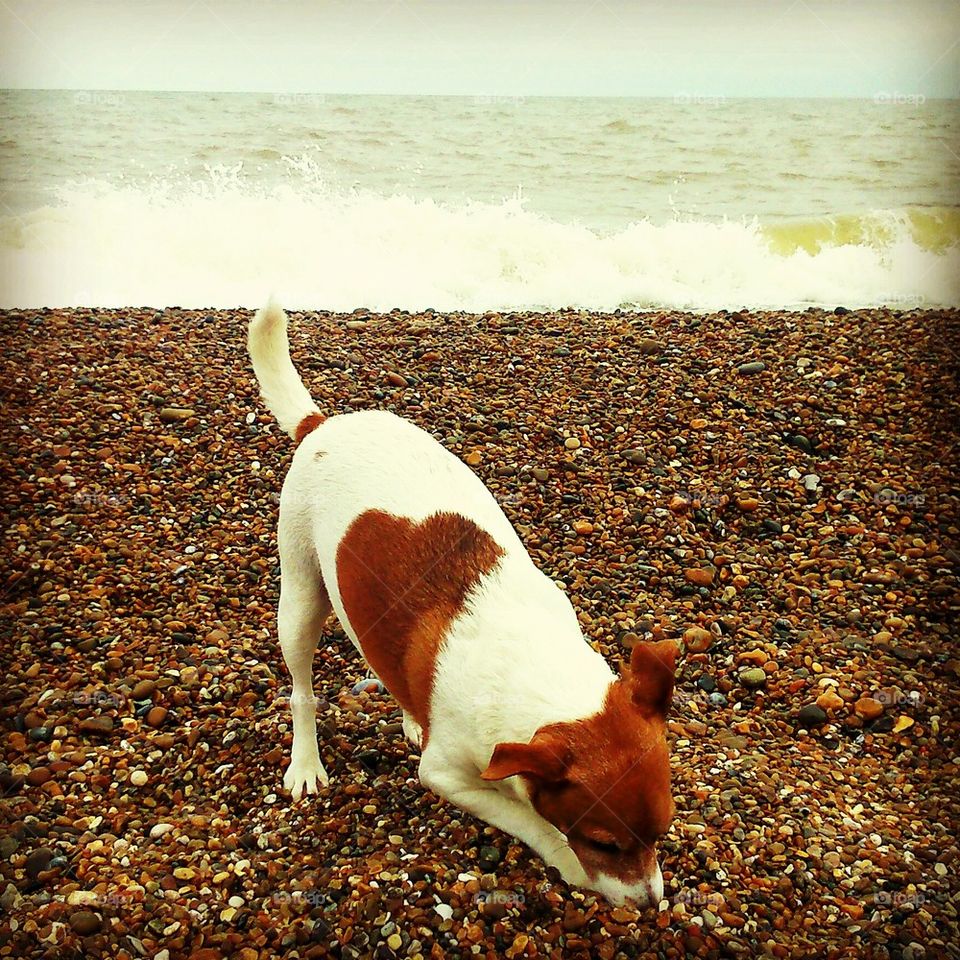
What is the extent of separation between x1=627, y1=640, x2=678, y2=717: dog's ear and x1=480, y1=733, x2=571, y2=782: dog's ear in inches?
12.7

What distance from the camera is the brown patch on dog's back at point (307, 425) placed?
3.36 meters

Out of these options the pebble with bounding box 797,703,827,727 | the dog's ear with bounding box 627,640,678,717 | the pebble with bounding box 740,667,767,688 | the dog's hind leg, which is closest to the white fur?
the dog's hind leg

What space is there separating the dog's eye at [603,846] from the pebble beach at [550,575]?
0.42 m

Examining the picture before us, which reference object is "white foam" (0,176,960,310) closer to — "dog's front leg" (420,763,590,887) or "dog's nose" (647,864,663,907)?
"dog's front leg" (420,763,590,887)

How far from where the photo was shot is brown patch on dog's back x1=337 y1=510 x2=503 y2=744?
2680mm

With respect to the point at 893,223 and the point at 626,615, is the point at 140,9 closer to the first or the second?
the point at 626,615

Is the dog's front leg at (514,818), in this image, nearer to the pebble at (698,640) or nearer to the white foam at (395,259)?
the pebble at (698,640)

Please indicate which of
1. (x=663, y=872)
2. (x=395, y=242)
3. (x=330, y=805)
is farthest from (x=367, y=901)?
(x=395, y=242)

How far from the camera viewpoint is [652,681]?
239 cm

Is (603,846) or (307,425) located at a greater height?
(307,425)

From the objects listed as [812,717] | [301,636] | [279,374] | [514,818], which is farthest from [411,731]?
[812,717]

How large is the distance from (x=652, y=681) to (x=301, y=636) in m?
1.40

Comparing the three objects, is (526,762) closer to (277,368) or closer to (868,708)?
(277,368)

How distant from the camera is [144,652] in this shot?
12.9 feet
